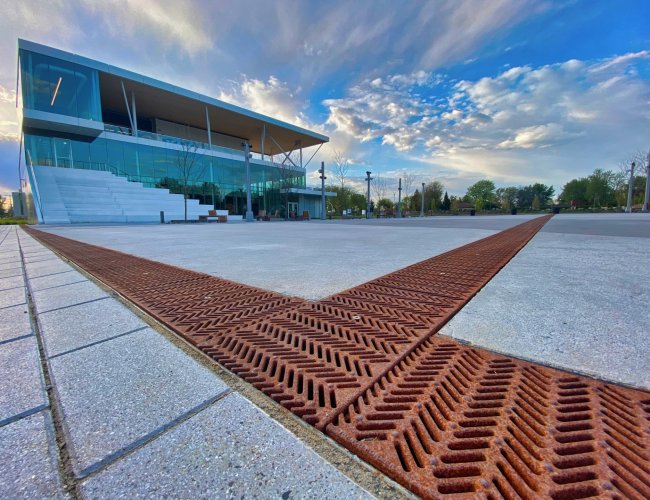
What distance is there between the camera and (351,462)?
109 centimetres

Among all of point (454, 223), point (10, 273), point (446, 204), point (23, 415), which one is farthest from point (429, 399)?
point (446, 204)

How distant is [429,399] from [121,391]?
148cm

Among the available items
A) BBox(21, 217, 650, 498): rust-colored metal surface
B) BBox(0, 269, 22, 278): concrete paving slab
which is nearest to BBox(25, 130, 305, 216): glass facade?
BBox(0, 269, 22, 278): concrete paving slab

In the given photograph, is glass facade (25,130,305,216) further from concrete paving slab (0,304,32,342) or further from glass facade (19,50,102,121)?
concrete paving slab (0,304,32,342)

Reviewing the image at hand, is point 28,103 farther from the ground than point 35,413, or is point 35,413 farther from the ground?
point 28,103

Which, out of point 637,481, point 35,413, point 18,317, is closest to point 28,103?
point 18,317

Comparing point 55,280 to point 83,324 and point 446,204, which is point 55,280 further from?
point 446,204

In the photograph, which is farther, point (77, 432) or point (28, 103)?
point (28, 103)

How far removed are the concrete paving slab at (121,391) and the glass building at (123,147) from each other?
2833 cm

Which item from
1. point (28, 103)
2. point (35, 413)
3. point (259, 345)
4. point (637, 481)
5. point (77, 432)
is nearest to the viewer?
point (637, 481)

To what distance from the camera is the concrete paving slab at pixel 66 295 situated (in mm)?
2916

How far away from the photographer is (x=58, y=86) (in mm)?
27234

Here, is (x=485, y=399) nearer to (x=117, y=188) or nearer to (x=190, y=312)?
(x=190, y=312)

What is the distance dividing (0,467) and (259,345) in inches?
46.3
